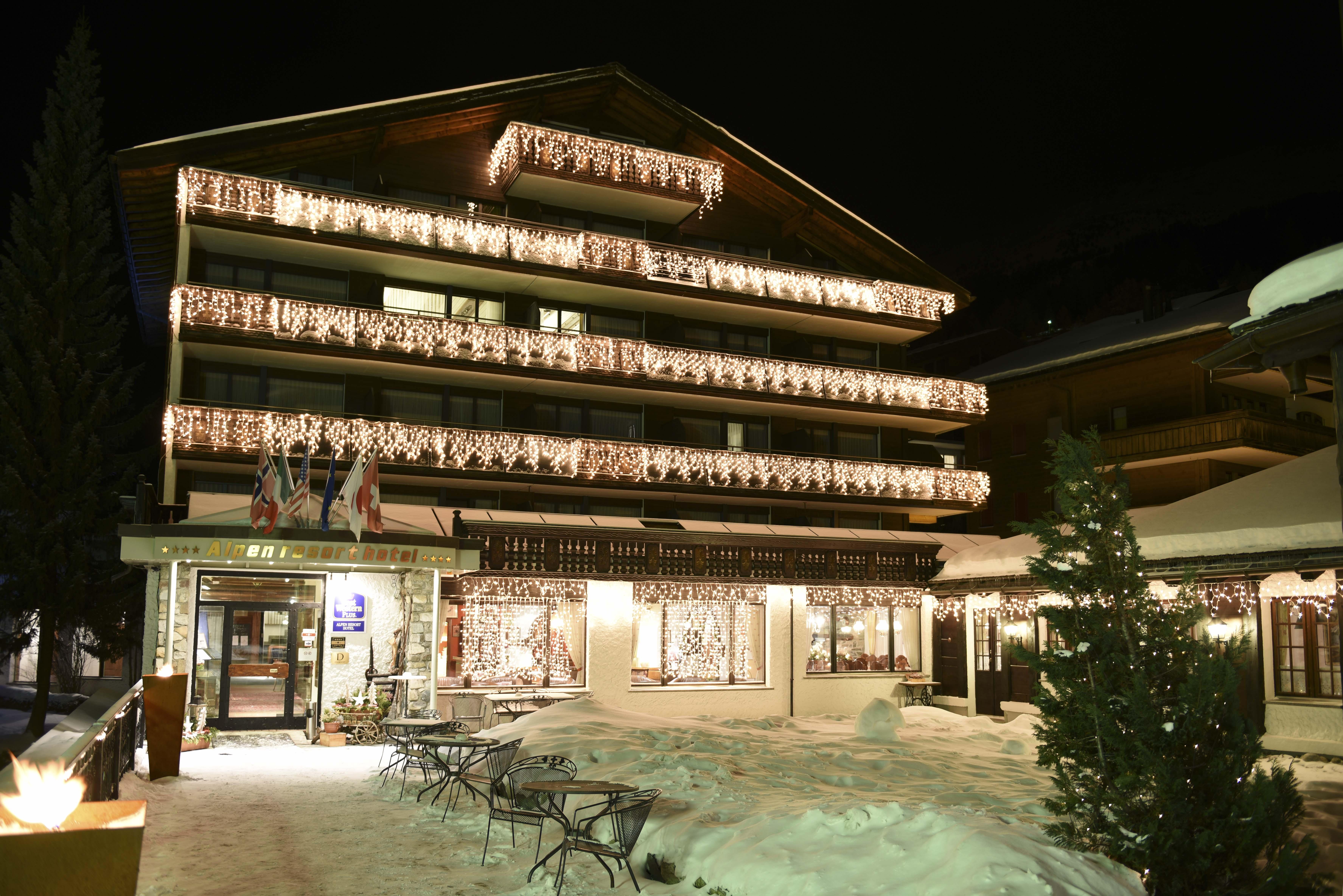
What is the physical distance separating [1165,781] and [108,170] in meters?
34.9

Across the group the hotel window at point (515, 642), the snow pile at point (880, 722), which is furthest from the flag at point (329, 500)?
the snow pile at point (880, 722)

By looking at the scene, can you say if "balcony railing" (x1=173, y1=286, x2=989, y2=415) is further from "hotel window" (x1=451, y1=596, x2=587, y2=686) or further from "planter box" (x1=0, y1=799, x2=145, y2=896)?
"planter box" (x1=0, y1=799, x2=145, y2=896)

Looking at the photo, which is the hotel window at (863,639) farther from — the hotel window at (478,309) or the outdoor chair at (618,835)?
the outdoor chair at (618,835)

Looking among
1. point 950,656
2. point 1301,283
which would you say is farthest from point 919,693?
point 1301,283

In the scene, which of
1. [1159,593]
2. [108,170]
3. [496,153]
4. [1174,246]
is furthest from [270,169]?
[1174,246]

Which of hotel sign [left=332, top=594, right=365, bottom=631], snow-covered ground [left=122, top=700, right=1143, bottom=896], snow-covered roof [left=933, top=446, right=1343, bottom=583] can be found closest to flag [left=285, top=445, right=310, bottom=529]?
hotel sign [left=332, top=594, right=365, bottom=631]

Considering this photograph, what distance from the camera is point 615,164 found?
28359mm

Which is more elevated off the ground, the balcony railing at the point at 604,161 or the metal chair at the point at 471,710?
the balcony railing at the point at 604,161

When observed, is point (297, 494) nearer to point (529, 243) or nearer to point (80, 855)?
point (529, 243)

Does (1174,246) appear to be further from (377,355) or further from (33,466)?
(33,466)

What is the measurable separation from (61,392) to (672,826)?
1109 inches

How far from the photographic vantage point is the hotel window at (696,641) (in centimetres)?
2566

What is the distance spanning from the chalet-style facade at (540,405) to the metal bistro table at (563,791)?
402 inches

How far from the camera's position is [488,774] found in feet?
46.1
